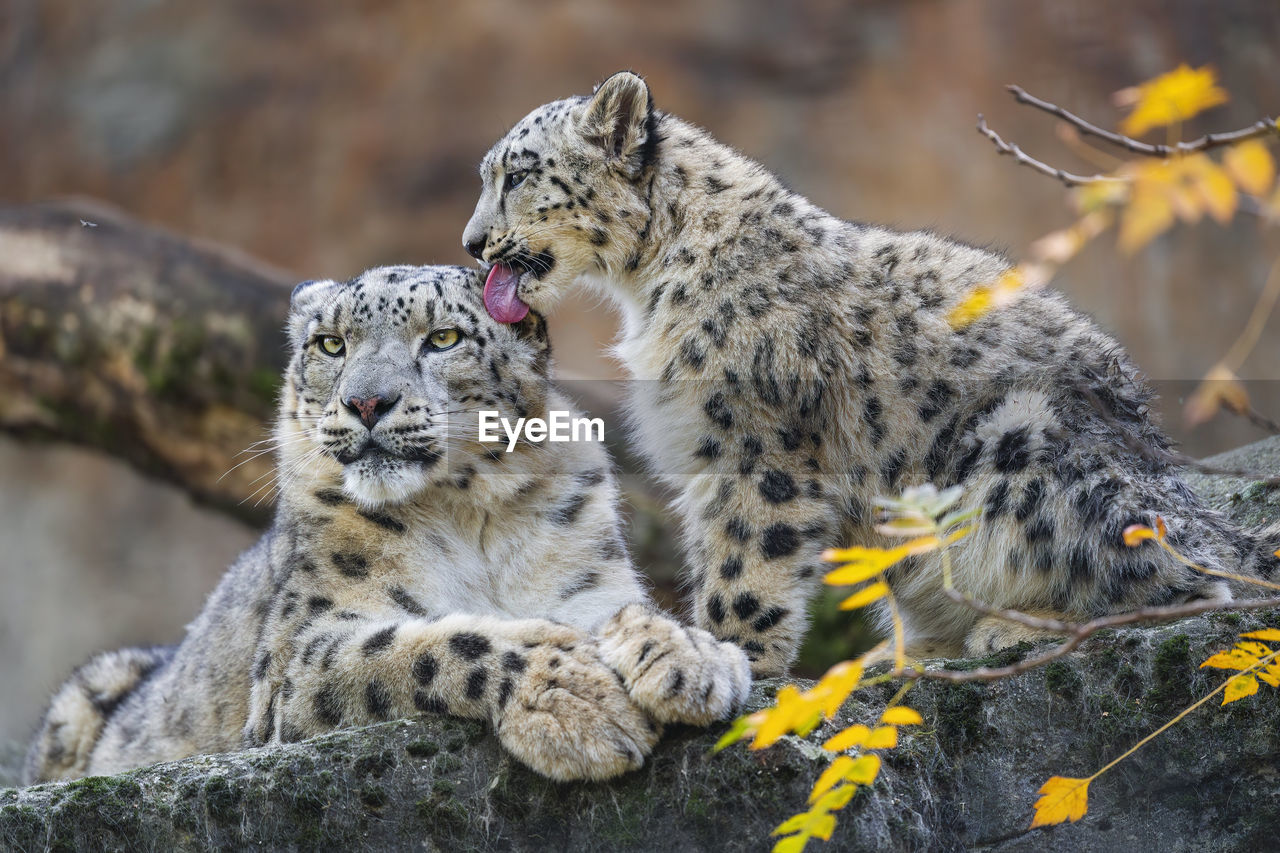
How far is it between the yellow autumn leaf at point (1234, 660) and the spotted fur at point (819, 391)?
0.90m

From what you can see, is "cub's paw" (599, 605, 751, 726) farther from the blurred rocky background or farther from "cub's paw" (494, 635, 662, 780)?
the blurred rocky background

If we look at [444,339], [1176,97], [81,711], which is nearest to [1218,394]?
[1176,97]

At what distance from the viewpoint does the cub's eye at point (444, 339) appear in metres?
4.81

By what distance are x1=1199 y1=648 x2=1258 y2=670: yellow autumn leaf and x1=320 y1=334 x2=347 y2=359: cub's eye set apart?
10.4ft

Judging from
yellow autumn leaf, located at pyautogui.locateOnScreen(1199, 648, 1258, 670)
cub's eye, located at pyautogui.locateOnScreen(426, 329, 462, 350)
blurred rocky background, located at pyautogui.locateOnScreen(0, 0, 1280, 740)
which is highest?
blurred rocky background, located at pyautogui.locateOnScreen(0, 0, 1280, 740)

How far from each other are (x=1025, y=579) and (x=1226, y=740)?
3.37 feet

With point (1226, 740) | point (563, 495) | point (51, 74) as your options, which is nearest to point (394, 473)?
point (563, 495)

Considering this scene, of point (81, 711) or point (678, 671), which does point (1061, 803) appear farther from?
point (81, 711)

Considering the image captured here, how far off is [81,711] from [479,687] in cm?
360

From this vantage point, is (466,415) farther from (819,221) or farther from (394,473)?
(819,221)

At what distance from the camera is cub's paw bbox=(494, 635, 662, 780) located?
10.9ft

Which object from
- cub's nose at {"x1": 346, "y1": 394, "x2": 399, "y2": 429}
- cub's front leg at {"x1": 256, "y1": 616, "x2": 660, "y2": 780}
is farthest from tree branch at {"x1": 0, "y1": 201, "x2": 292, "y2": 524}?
cub's front leg at {"x1": 256, "y1": 616, "x2": 660, "y2": 780}

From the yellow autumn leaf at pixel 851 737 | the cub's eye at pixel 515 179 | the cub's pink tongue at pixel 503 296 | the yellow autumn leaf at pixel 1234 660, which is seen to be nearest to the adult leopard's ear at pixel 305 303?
the cub's pink tongue at pixel 503 296

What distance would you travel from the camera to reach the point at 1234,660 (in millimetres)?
3428
